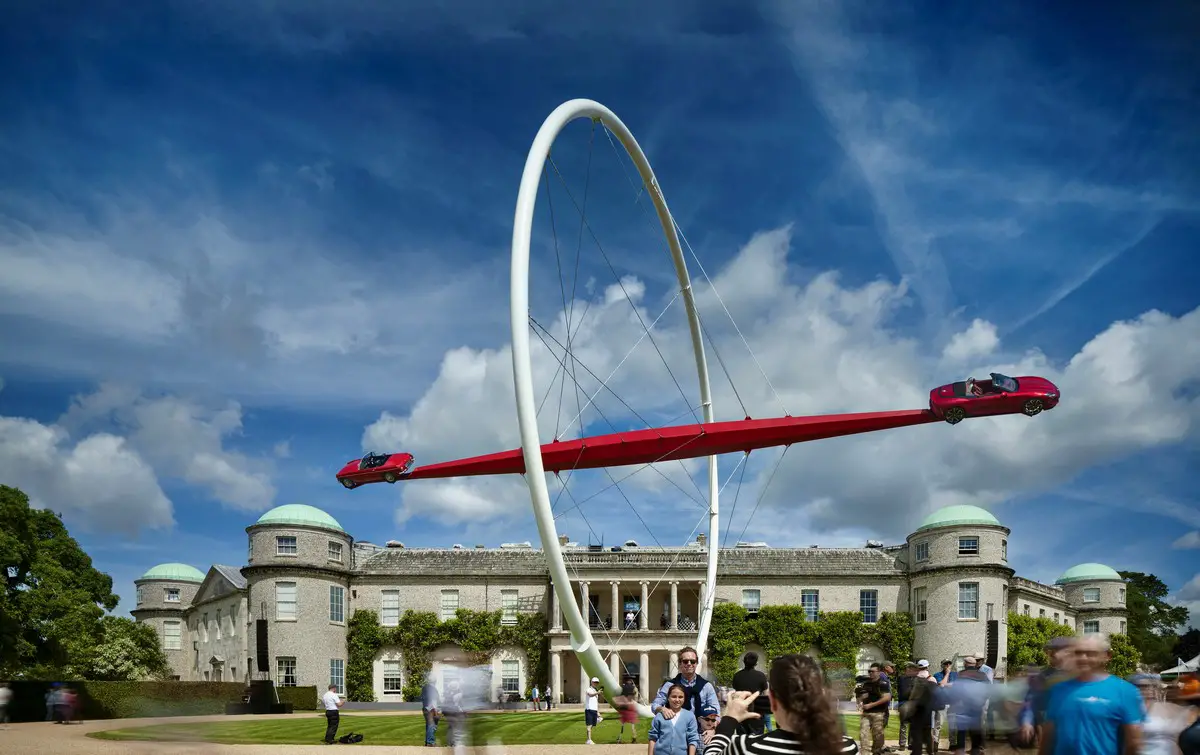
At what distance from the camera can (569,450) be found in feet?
62.8

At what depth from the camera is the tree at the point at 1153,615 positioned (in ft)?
271

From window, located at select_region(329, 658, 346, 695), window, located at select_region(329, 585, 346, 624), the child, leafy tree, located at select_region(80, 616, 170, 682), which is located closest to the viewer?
the child

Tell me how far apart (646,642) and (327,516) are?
57.8 feet

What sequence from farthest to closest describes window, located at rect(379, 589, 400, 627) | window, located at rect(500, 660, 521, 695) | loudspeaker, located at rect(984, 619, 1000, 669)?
window, located at rect(379, 589, 400, 627)
window, located at rect(500, 660, 521, 695)
loudspeaker, located at rect(984, 619, 1000, 669)

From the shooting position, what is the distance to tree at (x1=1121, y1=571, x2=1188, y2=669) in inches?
3255

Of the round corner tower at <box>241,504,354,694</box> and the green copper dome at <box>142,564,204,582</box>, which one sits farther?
A: the green copper dome at <box>142,564,204,582</box>

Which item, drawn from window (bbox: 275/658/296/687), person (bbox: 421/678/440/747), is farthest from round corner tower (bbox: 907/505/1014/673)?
person (bbox: 421/678/440/747)

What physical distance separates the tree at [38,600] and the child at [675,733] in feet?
117

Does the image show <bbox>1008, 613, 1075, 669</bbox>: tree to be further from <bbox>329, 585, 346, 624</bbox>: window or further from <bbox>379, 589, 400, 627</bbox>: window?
<bbox>329, 585, 346, 624</bbox>: window

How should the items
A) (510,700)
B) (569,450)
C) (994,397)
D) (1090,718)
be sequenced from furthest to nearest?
(510,700), (994,397), (569,450), (1090,718)

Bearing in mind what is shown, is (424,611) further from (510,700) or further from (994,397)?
(994,397)

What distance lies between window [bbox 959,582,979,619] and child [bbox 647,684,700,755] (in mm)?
47520

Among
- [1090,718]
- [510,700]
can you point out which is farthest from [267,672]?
[1090,718]

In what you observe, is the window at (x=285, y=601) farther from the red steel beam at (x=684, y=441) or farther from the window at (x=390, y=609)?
the red steel beam at (x=684, y=441)
